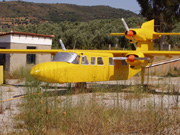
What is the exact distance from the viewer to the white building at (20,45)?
21688 millimetres

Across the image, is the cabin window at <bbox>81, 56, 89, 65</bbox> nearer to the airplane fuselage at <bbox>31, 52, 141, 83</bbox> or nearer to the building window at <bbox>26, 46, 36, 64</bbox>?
the airplane fuselage at <bbox>31, 52, 141, 83</bbox>

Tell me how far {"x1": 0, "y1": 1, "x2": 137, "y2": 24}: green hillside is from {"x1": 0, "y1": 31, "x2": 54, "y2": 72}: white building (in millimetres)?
57940

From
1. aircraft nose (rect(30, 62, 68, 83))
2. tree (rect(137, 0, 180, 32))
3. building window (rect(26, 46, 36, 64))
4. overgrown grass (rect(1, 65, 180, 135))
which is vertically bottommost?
overgrown grass (rect(1, 65, 180, 135))

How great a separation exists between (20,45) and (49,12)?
269ft

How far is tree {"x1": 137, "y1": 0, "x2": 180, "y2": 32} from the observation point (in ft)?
141

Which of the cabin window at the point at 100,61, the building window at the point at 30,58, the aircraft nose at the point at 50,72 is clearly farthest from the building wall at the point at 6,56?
the aircraft nose at the point at 50,72

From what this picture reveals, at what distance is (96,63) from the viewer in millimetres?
13992

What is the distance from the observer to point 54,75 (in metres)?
11.5

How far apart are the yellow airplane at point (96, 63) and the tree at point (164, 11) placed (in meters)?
27.7

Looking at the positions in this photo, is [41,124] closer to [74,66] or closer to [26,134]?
[26,134]

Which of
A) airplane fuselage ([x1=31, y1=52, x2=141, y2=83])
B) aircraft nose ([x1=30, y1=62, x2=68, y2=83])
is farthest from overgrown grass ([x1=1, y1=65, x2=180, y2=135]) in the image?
aircraft nose ([x1=30, y1=62, x2=68, y2=83])

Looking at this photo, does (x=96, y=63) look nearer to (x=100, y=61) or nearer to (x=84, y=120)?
(x=100, y=61)

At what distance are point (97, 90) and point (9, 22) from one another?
7476 cm

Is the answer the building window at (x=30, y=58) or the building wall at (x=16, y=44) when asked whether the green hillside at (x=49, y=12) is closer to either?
the building window at (x=30, y=58)
